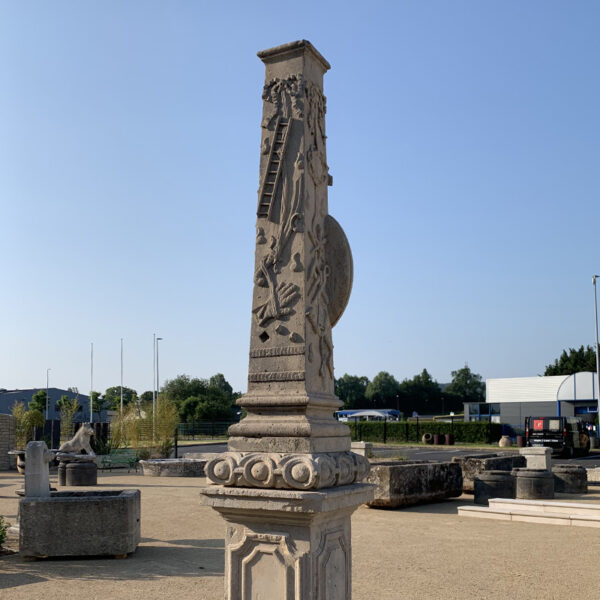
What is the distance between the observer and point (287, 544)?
12.1 feet

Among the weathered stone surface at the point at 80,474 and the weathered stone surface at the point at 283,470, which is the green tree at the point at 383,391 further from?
the weathered stone surface at the point at 283,470

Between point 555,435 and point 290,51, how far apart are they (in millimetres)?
25123

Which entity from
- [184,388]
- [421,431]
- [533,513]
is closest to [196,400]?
[184,388]

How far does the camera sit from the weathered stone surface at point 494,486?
512 inches

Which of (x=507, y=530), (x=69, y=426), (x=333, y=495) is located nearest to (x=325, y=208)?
(x=333, y=495)

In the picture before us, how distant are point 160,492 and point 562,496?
9.03m

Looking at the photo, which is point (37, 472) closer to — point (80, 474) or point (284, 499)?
point (284, 499)

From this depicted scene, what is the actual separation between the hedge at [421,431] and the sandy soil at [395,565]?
2900 centimetres

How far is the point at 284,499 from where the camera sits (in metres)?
3.58

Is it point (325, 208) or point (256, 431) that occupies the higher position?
point (325, 208)

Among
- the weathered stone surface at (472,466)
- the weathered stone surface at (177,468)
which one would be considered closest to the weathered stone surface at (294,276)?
the weathered stone surface at (472,466)

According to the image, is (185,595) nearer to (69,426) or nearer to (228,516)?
(228,516)

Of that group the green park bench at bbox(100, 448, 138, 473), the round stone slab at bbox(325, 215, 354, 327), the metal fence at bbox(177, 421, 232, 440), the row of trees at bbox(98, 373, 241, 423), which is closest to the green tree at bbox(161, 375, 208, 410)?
the row of trees at bbox(98, 373, 241, 423)

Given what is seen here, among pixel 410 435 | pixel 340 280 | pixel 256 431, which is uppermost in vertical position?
pixel 340 280
